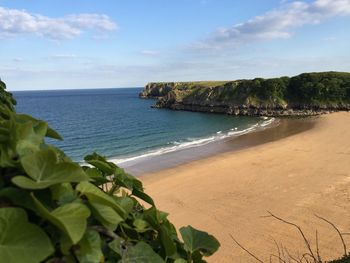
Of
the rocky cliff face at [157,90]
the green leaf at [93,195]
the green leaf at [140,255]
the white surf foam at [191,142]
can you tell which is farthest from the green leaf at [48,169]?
the rocky cliff face at [157,90]

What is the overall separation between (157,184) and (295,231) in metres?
10.4

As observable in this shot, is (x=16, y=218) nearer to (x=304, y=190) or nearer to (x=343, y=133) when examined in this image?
(x=304, y=190)

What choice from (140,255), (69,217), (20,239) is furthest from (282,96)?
(20,239)

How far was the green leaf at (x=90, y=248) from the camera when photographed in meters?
1.37

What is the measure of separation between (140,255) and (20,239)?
58 centimetres

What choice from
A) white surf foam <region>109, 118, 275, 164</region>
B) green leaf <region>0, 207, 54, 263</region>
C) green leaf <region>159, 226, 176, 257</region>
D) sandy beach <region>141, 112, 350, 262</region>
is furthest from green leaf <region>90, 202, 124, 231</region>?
white surf foam <region>109, 118, 275, 164</region>

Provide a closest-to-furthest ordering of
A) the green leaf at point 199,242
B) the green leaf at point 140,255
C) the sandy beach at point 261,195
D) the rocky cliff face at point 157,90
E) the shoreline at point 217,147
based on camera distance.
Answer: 1. the green leaf at point 140,255
2. the green leaf at point 199,242
3. the sandy beach at point 261,195
4. the shoreline at point 217,147
5. the rocky cliff face at point 157,90

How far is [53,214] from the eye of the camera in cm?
123

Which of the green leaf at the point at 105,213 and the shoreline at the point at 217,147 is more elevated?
the green leaf at the point at 105,213

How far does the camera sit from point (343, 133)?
39375mm

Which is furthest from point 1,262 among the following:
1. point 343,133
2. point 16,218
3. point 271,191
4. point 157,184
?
point 343,133

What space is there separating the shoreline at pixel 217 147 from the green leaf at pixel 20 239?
24969 millimetres

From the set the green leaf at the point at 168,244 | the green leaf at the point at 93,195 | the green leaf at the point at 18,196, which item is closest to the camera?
the green leaf at the point at 18,196

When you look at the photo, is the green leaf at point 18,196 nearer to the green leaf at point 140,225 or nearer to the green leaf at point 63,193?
the green leaf at point 63,193
